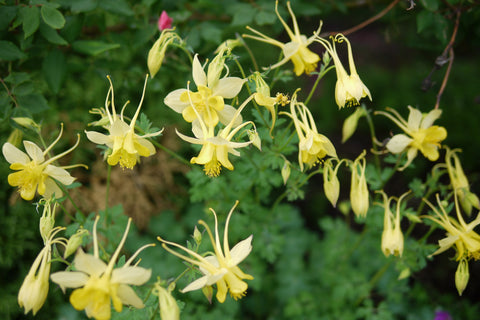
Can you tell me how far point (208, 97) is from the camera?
1.45 m

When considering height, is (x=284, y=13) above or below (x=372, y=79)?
above

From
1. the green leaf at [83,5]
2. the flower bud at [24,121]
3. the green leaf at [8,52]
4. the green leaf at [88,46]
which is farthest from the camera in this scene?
the green leaf at [88,46]

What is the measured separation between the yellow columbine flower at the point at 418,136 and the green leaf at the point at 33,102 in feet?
4.83

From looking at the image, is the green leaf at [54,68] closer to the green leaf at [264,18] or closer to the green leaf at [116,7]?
the green leaf at [116,7]

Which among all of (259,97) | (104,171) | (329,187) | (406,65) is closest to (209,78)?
(259,97)

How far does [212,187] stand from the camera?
1.92 meters

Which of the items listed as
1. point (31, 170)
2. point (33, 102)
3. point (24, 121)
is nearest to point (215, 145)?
point (31, 170)

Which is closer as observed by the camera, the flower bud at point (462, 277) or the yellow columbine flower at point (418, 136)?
the flower bud at point (462, 277)

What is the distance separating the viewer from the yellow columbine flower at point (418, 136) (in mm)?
1676

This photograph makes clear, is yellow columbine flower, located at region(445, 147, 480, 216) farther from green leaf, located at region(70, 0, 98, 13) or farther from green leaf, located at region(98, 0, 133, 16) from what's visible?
green leaf, located at region(70, 0, 98, 13)

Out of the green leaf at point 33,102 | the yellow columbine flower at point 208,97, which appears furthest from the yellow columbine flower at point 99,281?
the green leaf at point 33,102

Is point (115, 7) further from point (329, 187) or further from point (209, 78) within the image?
point (329, 187)

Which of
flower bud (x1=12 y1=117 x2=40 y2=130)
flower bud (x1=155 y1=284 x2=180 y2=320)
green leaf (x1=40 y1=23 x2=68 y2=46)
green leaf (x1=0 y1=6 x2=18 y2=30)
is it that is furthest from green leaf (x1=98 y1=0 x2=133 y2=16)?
flower bud (x1=155 y1=284 x2=180 y2=320)

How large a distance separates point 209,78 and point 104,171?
1836 millimetres
